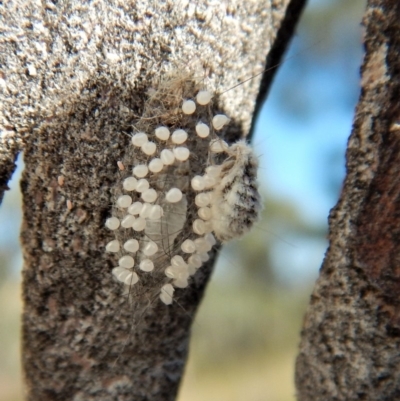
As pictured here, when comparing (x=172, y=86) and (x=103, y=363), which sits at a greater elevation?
(x=172, y=86)

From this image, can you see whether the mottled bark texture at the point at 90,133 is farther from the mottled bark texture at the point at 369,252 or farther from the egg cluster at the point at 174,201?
the mottled bark texture at the point at 369,252

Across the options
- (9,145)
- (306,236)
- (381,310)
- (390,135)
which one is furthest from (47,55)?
(306,236)

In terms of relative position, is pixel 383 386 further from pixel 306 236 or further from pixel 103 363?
pixel 306 236

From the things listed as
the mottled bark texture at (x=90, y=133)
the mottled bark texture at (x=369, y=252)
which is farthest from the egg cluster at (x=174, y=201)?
the mottled bark texture at (x=369, y=252)

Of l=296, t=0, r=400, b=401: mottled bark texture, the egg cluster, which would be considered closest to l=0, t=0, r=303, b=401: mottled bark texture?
the egg cluster

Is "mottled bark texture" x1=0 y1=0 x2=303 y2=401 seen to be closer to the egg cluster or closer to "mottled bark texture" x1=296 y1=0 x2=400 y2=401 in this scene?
the egg cluster
